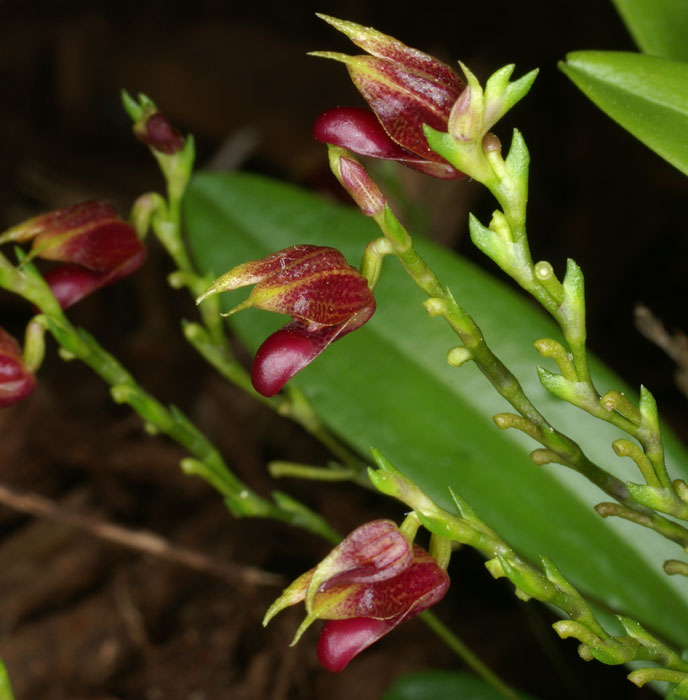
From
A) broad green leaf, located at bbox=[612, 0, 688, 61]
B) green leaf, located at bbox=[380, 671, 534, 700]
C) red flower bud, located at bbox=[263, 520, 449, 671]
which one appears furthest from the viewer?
green leaf, located at bbox=[380, 671, 534, 700]

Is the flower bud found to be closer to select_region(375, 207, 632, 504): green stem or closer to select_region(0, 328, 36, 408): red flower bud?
select_region(375, 207, 632, 504): green stem

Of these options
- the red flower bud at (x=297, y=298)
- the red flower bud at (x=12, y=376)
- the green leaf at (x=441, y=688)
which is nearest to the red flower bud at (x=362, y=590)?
the red flower bud at (x=297, y=298)

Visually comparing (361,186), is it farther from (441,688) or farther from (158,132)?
(441,688)

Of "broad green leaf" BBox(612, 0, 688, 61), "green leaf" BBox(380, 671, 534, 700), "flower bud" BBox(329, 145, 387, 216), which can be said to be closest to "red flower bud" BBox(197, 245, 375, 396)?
"flower bud" BBox(329, 145, 387, 216)

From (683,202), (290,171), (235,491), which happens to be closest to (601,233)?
(683,202)

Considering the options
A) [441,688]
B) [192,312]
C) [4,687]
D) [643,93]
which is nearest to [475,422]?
[441,688]

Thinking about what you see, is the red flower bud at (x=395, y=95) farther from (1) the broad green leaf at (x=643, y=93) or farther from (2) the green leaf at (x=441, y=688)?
(2) the green leaf at (x=441, y=688)

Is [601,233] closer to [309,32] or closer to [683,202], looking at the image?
[683,202]
